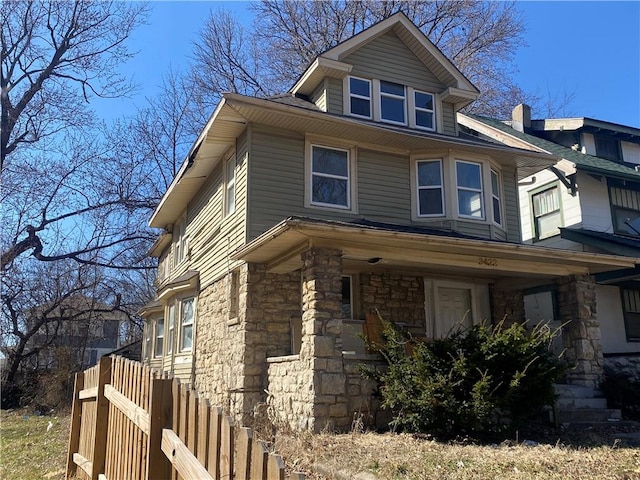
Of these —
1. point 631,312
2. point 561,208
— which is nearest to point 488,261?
point 561,208

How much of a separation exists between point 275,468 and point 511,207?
41.5ft

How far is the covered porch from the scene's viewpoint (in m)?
8.16

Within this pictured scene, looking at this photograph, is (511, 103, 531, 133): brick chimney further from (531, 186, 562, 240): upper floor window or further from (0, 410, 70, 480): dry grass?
(0, 410, 70, 480): dry grass

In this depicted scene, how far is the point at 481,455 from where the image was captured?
6.01m

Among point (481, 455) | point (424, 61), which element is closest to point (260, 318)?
point (481, 455)

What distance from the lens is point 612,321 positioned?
48.7 feet

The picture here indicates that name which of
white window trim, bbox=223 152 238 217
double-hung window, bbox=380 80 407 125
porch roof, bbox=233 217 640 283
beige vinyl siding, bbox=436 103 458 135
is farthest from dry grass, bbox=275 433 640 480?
beige vinyl siding, bbox=436 103 458 135

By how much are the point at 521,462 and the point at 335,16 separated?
2300 centimetres

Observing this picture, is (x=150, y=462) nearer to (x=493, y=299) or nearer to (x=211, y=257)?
(x=211, y=257)

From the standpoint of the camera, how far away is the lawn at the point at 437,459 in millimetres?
5262

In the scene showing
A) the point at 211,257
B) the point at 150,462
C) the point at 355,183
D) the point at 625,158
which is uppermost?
the point at 625,158

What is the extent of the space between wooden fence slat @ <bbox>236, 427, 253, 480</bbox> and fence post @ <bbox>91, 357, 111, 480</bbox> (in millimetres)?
3692

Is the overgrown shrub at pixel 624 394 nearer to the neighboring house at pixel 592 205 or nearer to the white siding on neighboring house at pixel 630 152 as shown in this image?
the neighboring house at pixel 592 205

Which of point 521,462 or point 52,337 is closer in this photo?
point 521,462
